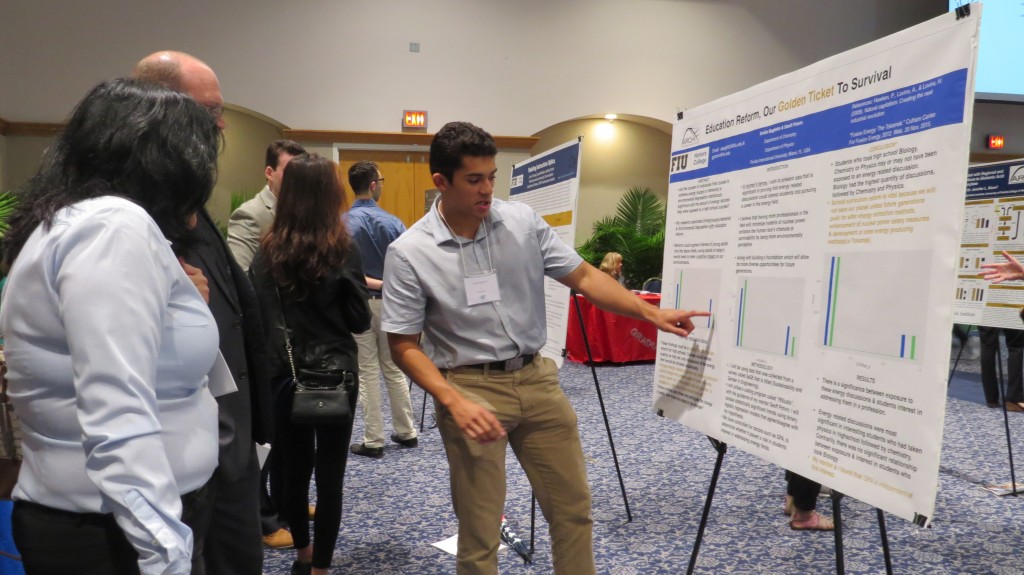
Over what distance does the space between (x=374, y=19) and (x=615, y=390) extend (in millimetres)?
5438

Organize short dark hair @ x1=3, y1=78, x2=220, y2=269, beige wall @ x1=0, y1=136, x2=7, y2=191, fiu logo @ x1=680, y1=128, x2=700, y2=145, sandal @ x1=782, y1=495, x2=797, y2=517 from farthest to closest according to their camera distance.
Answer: beige wall @ x1=0, y1=136, x2=7, y2=191, sandal @ x1=782, y1=495, x2=797, y2=517, fiu logo @ x1=680, y1=128, x2=700, y2=145, short dark hair @ x1=3, y1=78, x2=220, y2=269

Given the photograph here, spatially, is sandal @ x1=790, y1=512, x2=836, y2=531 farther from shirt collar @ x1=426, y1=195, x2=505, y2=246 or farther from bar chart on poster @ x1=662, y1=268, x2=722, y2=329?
shirt collar @ x1=426, y1=195, x2=505, y2=246

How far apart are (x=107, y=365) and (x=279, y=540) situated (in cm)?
216

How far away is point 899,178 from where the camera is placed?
4.09ft

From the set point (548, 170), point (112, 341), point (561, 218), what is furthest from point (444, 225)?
point (548, 170)

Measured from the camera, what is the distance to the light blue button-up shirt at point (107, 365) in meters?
0.75

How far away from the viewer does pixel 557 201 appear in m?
3.14

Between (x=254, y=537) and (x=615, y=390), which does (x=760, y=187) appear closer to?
(x=254, y=537)

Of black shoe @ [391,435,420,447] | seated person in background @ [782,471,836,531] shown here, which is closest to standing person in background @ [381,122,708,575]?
seated person in background @ [782,471,836,531]

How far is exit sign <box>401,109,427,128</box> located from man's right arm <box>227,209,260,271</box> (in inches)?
229

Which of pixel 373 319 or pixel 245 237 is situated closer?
pixel 245 237

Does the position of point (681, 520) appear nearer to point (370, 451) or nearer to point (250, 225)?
point (370, 451)

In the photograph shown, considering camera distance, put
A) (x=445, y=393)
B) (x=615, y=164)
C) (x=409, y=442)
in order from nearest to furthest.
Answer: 1. (x=445, y=393)
2. (x=409, y=442)
3. (x=615, y=164)

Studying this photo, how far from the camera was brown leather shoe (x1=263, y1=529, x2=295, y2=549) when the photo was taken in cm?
262
